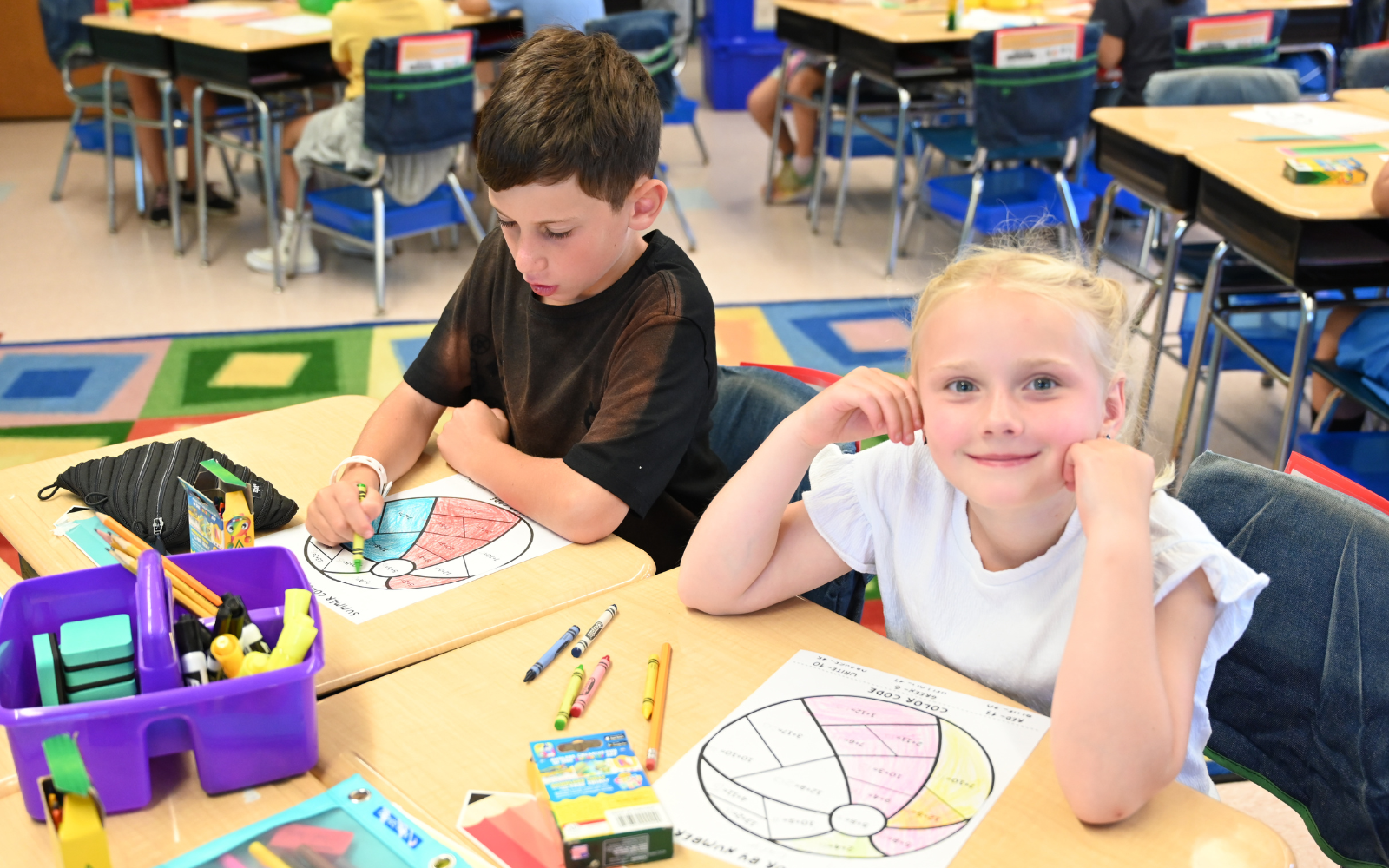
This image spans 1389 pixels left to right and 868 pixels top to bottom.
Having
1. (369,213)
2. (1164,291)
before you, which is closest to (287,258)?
(369,213)

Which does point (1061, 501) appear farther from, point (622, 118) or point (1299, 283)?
point (1299, 283)

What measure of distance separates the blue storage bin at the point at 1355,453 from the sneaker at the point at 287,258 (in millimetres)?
3537

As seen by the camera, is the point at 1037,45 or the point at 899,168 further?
the point at 899,168

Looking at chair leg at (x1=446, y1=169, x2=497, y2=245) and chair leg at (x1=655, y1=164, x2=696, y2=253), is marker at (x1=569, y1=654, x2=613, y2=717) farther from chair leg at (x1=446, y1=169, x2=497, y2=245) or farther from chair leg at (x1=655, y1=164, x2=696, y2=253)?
chair leg at (x1=655, y1=164, x2=696, y2=253)

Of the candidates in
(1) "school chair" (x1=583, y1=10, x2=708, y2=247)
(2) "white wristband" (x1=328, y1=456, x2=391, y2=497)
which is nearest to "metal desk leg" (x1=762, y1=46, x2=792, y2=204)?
(1) "school chair" (x1=583, y1=10, x2=708, y2=247)

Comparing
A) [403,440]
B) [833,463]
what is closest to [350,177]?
[403,440]

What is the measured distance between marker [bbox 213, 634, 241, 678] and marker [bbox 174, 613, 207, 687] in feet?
0.04

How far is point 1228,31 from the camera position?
4152mm

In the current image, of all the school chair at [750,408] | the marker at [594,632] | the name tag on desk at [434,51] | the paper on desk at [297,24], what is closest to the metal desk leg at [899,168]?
the name tag on desk at [434,51]

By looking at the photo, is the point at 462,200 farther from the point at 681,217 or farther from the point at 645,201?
the point at 645,201

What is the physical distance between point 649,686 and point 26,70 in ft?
23.7

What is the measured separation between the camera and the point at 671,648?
106cm

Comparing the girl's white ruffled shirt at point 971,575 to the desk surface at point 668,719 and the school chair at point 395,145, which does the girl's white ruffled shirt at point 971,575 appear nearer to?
the desk surface at point 668,719

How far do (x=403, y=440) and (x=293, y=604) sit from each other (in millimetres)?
555
